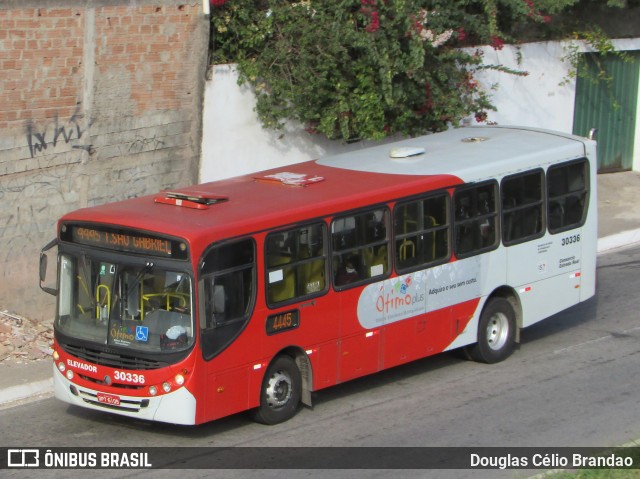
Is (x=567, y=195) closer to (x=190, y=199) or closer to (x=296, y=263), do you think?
(x=296, y=263)

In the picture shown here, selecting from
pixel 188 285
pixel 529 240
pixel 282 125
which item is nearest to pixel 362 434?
pixel 188 285

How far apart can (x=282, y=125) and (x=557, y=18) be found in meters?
7.72

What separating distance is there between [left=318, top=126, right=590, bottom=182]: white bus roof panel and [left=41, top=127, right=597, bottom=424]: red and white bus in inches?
1.4

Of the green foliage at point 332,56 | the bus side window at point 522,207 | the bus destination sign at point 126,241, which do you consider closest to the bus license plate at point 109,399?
the bus destination sign at point 126,241

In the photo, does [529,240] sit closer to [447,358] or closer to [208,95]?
[447,358]

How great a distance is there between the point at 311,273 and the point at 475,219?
2.64 meters

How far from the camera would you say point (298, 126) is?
18.3 m

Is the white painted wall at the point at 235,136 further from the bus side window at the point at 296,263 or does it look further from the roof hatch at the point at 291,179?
the bus side window at the point at 296,263

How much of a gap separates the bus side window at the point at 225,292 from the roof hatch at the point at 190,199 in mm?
692

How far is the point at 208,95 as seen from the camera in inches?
672

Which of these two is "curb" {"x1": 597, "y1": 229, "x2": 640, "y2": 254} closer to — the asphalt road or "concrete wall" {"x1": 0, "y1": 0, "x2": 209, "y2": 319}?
the asphalt road

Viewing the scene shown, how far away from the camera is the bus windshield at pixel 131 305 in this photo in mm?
10258

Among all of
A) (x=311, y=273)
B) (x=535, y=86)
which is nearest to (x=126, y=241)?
(x=311, y=273)

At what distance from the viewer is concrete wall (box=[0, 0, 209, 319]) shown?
14.4 m
